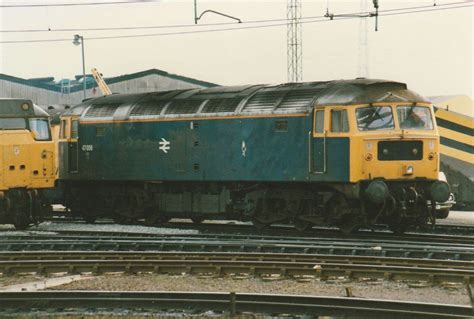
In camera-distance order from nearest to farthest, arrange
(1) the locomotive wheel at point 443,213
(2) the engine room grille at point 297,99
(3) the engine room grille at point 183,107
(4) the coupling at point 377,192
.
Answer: (4) the coupling at point 377,192 → (2) the engine room grille at point 297,99 → (3) the engine room grille at point 183,107 → (1) the locomotive wheel at point 443,213

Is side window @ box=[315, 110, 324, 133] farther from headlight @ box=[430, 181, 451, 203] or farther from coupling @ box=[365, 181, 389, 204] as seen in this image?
headlight @ box=[430, 181, 451, 203]

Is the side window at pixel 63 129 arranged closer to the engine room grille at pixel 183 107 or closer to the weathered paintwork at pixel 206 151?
the weathered paintwork at pixel 206 151

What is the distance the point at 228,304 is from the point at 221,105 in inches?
486

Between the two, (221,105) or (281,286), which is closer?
(281,286)

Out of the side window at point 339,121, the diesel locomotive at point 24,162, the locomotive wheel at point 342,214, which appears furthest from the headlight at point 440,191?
the diesel locomotive at point 24,162

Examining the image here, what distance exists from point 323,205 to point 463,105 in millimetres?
32695

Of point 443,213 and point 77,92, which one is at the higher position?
point 77,92

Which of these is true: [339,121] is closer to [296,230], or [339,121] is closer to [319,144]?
[319,144]

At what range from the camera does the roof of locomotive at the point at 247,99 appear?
2136 centimetres

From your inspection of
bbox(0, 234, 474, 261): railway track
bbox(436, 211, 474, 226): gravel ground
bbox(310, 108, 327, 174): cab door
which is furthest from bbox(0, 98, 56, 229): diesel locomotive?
bbox(436, 211, 474, 226): gravel ground

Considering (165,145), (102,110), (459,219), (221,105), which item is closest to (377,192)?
(221,105)

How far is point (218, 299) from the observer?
12000 millimetres

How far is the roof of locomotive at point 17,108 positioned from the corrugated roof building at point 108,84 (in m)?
31.9

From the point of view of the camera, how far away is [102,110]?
2695 cm
